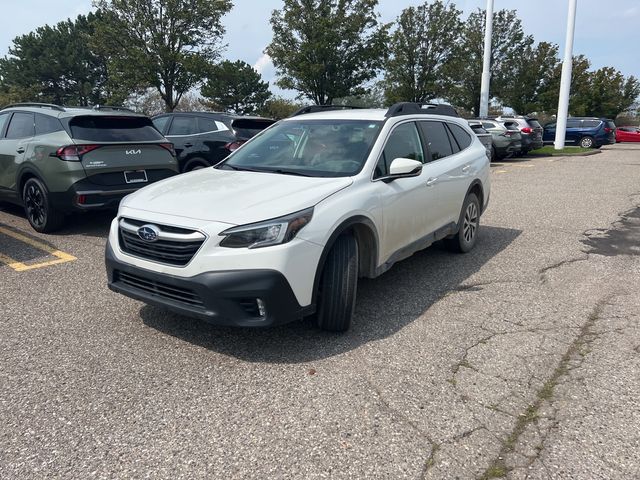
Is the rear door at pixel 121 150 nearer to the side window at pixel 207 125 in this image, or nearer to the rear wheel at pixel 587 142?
the side window at pixel 207 125

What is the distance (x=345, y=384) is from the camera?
3127 mm

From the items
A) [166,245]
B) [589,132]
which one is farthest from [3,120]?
[589,132]

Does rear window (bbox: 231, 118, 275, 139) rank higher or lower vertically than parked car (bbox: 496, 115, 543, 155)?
higher

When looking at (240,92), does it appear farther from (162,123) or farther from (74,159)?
(74,159)

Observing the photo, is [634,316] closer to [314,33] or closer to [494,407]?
[494,407]

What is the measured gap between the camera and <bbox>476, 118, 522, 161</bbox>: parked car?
1870 cm

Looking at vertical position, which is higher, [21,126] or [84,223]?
[21,126]

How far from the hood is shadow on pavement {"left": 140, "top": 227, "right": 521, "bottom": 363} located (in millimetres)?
936

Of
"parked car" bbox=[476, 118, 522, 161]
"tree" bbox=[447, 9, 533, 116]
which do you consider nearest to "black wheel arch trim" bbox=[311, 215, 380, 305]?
"parked car" bbox=[476, 118, 522, 161]

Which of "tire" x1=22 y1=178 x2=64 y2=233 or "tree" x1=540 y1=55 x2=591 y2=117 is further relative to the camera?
"tree" x1=540 y1=55 x2=591 y2=117

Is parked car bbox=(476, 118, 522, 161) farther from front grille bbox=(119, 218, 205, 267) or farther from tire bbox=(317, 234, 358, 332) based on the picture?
front grille bbox=(119, 218, 205, 267)

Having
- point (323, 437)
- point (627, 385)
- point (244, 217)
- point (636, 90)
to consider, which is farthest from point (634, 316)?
point (636, 90)

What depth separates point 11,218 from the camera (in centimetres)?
770

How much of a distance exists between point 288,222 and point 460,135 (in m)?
3.49
